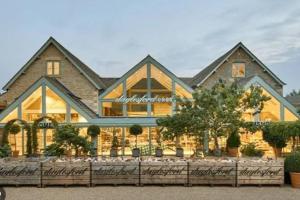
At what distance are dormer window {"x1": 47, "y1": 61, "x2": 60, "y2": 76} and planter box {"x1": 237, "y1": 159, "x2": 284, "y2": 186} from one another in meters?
22.7

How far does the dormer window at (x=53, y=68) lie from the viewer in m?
34.3

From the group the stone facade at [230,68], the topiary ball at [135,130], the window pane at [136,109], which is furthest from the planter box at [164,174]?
the stone facade at [230,68]

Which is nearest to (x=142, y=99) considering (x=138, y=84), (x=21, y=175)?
(x=138, y=84)

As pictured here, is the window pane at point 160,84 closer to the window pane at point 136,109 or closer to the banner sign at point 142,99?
the banner sign at point 142,99

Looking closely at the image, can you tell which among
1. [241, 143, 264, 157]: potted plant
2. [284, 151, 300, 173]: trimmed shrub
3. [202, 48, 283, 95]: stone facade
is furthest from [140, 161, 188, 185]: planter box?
[202, 48, 283, 95]: stone facade

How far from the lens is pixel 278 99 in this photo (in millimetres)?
29625

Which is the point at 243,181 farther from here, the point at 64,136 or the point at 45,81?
the point at 45,81

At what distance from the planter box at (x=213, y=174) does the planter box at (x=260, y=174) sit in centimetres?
31

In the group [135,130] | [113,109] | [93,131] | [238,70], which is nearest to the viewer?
[93,131]

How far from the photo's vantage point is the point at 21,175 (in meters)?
15.3

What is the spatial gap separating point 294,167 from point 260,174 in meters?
1.37

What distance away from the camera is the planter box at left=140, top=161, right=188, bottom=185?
50.3ft

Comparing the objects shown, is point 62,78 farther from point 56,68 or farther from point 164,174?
point 164,174
